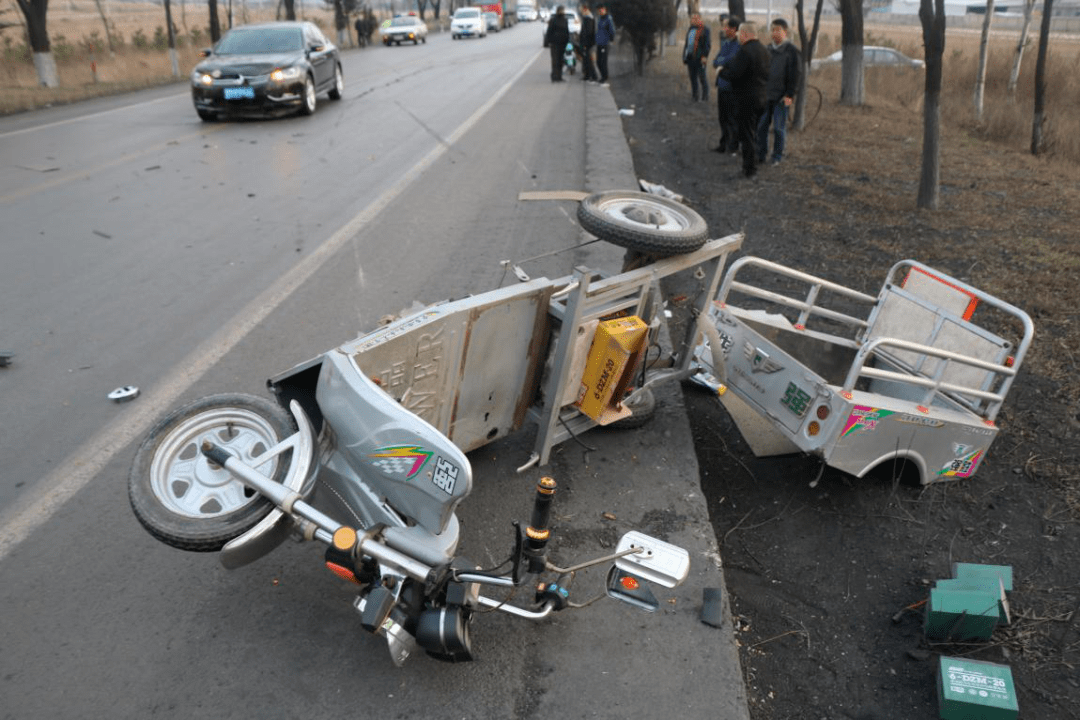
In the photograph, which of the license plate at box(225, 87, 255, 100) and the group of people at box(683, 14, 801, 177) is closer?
the group of people at box(683, 14, 801, 177)

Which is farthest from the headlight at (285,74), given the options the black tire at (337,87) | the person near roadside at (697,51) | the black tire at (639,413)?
the black tire at (639,413)

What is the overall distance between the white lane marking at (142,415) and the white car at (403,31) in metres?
34.0

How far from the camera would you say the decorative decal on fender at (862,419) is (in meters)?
4.32

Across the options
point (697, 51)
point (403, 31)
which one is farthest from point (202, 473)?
point (403, 31)

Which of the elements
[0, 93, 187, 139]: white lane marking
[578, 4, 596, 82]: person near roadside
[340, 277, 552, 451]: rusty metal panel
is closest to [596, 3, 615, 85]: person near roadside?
[578, 4, 596, 82]: person near roadside

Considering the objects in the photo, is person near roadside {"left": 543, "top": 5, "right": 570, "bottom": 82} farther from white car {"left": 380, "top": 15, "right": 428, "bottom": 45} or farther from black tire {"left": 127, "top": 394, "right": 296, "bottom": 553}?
black tire {"left": 127, "top": 394, "right": 296, "bottom": 553}

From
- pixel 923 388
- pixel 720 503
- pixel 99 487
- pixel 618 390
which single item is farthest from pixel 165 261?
pixel 923 388

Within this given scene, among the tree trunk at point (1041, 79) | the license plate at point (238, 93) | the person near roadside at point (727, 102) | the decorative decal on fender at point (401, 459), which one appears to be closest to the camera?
the decorative decal on fender at point (401, 459)

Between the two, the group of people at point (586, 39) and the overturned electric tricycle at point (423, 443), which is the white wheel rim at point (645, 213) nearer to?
the overturned electric tricycle at point (423, 443)

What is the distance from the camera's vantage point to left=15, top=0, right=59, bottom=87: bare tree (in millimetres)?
19375

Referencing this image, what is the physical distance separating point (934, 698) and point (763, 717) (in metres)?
0.81

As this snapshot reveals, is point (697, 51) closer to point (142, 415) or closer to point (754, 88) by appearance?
point (754, 88)

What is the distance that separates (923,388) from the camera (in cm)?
502

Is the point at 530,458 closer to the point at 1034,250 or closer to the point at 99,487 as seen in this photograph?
the point at 99,487
